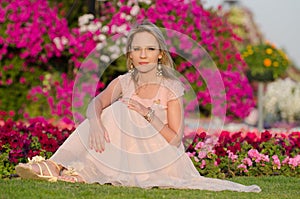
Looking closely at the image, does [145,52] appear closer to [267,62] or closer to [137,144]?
[137,144]

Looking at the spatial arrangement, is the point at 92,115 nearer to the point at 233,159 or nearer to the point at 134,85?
the point at 134,85

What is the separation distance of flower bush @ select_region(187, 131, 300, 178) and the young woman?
4.54ft

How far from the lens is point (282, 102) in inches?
599

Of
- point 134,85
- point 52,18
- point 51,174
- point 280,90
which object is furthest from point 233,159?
point 280,90

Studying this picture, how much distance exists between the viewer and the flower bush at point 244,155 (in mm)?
6340

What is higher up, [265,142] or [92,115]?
[92,115]

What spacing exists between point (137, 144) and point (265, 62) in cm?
710

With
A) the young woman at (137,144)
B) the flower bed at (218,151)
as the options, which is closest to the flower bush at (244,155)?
the flower bed at (218,151)

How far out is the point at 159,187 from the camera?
15.5 ft

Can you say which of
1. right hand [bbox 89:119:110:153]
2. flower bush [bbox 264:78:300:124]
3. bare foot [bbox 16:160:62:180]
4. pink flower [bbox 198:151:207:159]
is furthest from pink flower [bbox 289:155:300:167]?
flower bush [bbox 264:78:300:124]

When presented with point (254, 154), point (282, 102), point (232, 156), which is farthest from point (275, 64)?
point (232, 156)

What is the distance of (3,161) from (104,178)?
1.50 metres

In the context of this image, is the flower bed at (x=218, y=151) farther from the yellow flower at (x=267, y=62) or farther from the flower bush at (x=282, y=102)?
the flower bush at (x=282, y=102)

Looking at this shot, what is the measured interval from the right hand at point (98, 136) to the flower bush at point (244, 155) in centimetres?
167
